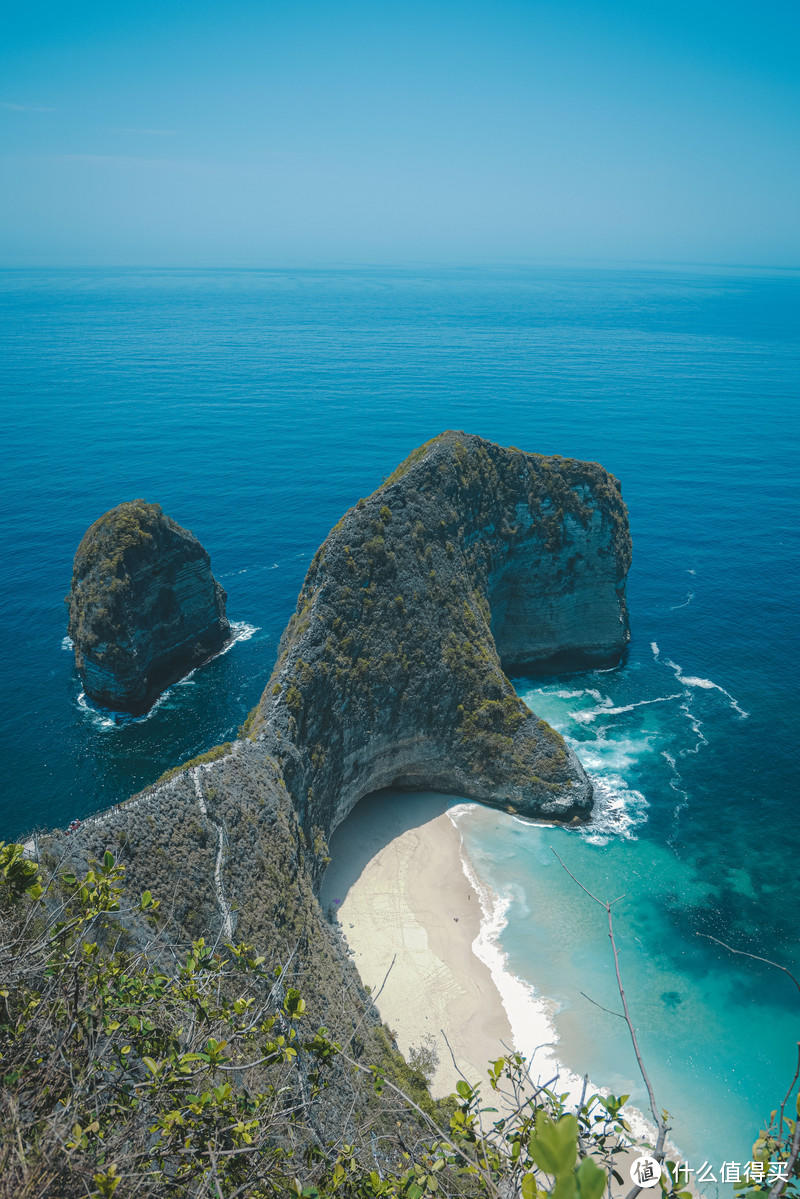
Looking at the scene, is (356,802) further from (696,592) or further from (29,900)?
(696,592)

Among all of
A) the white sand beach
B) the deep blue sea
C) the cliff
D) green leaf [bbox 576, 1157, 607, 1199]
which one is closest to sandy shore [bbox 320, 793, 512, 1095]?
the white sand beach

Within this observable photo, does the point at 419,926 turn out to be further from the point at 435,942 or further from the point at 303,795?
the point at 303,795

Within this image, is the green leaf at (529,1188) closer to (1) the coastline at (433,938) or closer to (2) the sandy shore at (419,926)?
(1) the coastline at (433,938)

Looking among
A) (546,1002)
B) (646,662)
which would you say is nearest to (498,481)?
(646,662)

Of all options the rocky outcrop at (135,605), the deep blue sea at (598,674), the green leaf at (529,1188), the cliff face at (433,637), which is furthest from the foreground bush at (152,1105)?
the rocky outcrop at (135,605)

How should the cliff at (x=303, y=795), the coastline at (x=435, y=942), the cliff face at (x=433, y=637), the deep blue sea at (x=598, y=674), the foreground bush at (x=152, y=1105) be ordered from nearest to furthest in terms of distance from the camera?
1. the foreground bush at (x=152, y=1105)
2. the cliff at (x=303, y=795)
3. the coastline at (x=435, y=942)
4. the deep blue sea at (x=598, y=674)
5. the cliff face at (x=433, y=637)

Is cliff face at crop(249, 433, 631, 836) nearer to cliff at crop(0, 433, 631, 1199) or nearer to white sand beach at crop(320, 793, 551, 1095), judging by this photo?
cliff at crop(0, 433, 631, 1199)
